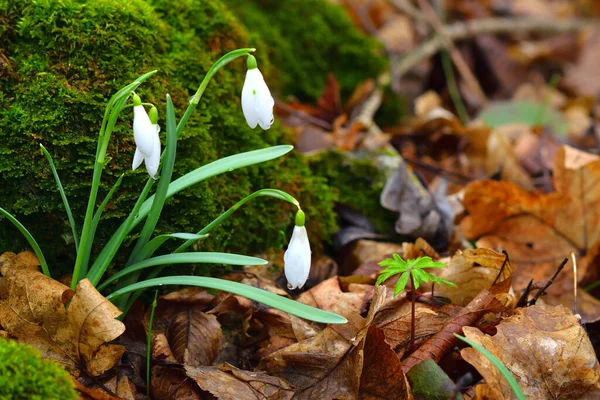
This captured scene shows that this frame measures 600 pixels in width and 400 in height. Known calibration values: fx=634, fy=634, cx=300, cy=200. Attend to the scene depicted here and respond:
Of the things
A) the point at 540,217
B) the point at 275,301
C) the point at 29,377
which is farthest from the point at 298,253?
the point at 540,217

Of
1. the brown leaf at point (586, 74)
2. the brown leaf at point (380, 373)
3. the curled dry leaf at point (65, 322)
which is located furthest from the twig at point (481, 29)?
the curled dry leaf at point (65, 322)

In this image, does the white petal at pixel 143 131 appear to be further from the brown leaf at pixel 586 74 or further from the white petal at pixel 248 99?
the brown leaf at pixel 586 74

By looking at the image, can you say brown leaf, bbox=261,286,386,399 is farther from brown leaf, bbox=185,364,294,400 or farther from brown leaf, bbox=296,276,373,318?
brown leaf, bbox=296,276,373,318

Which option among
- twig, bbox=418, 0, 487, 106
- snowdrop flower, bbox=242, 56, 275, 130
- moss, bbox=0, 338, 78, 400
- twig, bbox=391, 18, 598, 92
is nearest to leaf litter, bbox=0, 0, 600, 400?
moss, bbox=0, 338, 78, 400

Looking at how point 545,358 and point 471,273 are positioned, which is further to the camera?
point 471,273

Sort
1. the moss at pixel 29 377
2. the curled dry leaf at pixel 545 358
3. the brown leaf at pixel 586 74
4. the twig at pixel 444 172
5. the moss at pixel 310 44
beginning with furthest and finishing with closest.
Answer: the brown leaf at pixel 586 74 < the moss at pixel 310 44 < the twig at pixel 444 172 < the curled dry leaf at pixel 545 358 < the moss at pixel 29 377

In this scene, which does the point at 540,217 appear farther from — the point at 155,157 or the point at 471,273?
the point at 155,157

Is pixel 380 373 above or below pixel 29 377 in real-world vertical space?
below

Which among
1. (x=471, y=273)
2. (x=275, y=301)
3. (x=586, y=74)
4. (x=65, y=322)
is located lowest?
(x=586, y=74)
